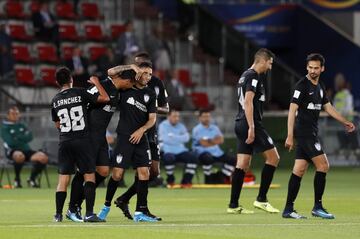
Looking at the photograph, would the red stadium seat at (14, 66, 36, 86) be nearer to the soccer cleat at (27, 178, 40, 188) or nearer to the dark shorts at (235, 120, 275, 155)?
the soccer cleat at (27, 178, 40, 188)

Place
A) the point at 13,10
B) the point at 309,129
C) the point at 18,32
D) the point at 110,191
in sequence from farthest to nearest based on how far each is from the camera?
the point at 13,10, the point at 18,32, the point at 309,129, the point at 110,191

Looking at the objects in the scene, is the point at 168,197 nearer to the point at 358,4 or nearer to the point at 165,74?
the point at 165,74

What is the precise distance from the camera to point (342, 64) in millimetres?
37562

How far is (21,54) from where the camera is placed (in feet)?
112

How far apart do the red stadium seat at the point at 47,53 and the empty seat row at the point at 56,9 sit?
40.9 inches

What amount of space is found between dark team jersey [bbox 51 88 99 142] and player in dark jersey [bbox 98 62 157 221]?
52 cm

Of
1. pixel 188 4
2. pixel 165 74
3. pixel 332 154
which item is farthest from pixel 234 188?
pixel 188 4

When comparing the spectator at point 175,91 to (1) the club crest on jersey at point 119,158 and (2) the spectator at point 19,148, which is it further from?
(1) the club crest on jersey at point 119,158

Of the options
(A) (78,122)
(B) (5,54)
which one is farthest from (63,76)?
(B) (5,54)

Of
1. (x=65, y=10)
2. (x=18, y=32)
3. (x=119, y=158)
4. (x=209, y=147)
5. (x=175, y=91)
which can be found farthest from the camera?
(x=65, y=10)

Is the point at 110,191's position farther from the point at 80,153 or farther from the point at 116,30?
the point at 116,30

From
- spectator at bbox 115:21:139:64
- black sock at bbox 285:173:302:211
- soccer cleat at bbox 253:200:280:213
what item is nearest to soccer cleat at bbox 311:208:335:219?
black sock at bbox 285:173:302:211

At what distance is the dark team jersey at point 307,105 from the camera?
56.6 ft

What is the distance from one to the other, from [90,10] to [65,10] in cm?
82
